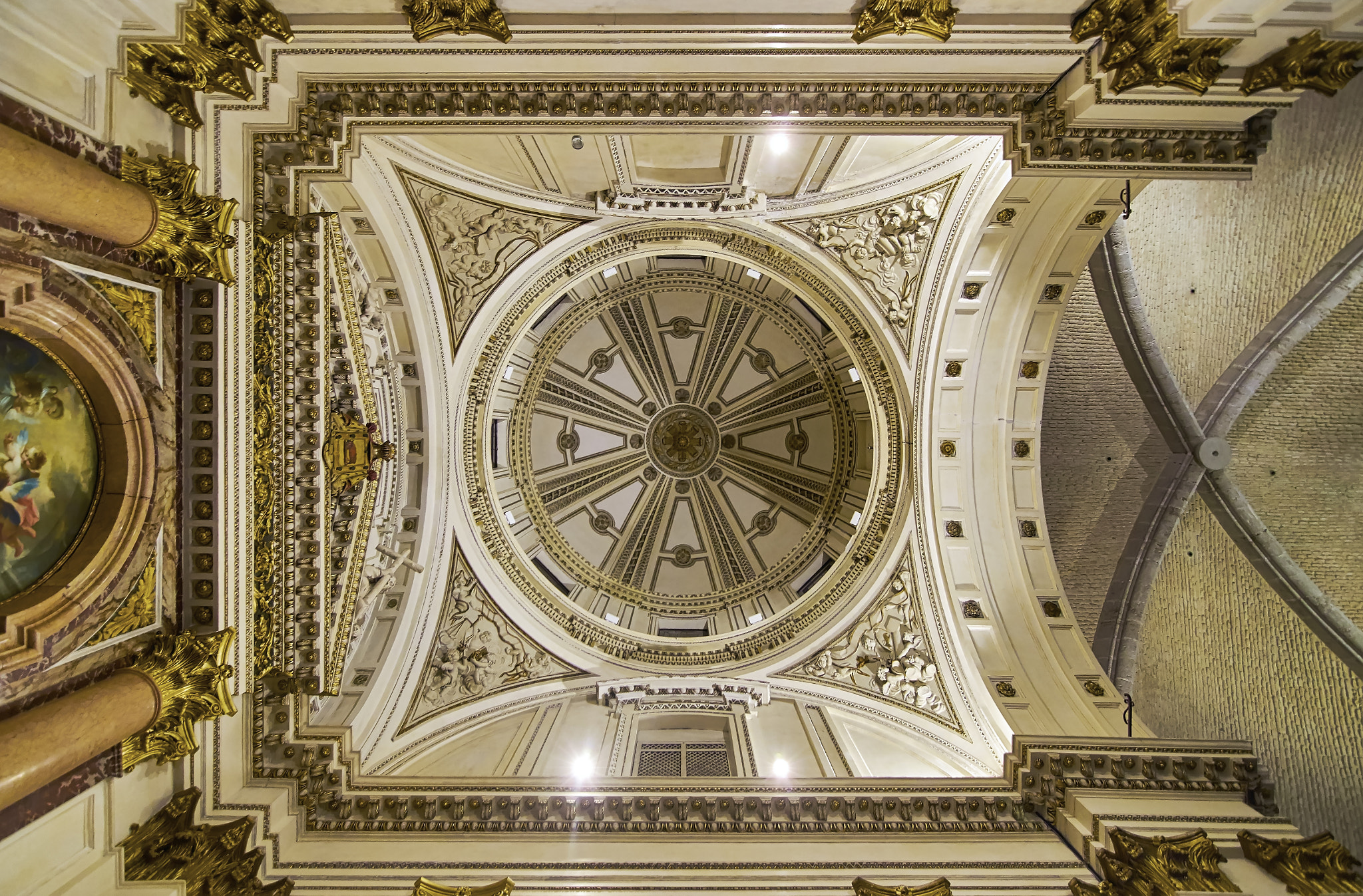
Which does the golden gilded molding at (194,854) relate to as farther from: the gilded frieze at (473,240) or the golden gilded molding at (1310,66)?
the golden gilded molding at (1310,66)

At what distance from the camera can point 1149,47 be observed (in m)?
5.38

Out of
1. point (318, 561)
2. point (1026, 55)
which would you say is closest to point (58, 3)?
point (318, 561)

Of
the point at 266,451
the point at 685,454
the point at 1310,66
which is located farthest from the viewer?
the point at 685,454

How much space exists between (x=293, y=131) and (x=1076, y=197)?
9486 millimetres

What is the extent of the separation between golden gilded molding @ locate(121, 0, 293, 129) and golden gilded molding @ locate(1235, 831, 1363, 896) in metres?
11.8

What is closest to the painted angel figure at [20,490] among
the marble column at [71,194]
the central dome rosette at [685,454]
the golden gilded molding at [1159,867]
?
the marble column at [71,194]

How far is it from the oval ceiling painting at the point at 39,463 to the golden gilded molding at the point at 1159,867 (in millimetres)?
9982

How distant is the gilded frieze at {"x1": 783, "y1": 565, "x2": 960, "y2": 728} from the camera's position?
1012 cm

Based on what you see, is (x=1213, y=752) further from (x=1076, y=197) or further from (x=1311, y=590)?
(x=1076, y=197)

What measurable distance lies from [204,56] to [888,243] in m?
8.78

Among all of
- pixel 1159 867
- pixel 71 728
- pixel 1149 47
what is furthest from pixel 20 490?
pixel 1159 867

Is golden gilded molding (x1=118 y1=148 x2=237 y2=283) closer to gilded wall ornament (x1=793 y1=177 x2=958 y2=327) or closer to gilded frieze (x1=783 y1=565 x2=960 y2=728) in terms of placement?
gilded wall ornament (x1=793 y1=177 x2=958 y2=327)

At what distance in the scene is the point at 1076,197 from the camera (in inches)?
338

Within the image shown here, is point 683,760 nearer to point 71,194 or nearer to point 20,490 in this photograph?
point 20,490
